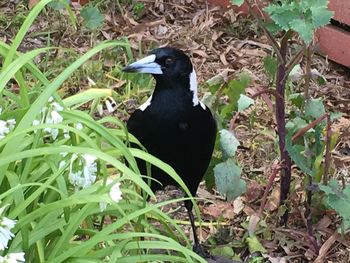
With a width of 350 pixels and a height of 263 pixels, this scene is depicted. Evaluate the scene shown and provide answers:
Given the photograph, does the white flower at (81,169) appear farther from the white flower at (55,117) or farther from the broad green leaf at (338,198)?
the broad green leaf at (338,198)

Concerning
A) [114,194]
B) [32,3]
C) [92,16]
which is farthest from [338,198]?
[32,3]

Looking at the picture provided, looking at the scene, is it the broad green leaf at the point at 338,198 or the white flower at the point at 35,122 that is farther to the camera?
the broad green leaf at the point at 338,198

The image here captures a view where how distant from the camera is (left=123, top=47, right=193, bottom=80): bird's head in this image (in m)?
2.59

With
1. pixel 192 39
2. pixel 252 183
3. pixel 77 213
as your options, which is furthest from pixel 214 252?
pixel 192 39

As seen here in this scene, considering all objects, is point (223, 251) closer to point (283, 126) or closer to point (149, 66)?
point (283, 126)

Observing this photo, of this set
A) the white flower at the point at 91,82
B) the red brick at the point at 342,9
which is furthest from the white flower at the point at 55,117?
the red brick at the point at 342,9

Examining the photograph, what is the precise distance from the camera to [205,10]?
174 inches

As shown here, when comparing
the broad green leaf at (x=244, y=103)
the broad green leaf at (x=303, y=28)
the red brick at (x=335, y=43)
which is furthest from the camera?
the red brick at (x=335, y=43)

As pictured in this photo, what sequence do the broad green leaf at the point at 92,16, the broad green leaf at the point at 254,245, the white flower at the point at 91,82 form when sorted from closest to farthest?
1. the broad green leaf at the point at 254,245
2. the white flower at the point at 91,82
3. the broad green leaf at the point at 92,16

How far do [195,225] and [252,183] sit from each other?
0.29 meters

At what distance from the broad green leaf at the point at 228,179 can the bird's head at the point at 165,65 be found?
287mm

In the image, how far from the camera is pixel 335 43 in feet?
12.9

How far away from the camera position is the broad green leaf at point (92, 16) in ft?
13.4

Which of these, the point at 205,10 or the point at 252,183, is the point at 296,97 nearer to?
the point at 252,183
